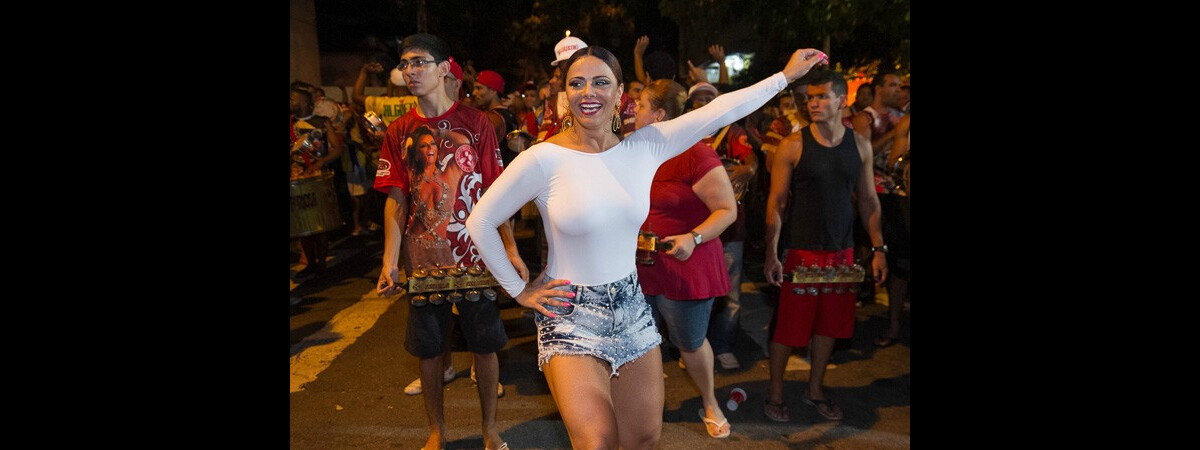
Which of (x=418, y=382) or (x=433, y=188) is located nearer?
(x=433, y=188)

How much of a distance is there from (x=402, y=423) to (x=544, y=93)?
5430 mm

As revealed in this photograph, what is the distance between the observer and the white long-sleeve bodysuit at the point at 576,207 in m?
3.17

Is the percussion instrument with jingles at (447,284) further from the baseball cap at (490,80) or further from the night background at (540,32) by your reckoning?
the night background at (540,32)

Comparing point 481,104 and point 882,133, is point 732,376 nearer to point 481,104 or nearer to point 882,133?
point 882,133

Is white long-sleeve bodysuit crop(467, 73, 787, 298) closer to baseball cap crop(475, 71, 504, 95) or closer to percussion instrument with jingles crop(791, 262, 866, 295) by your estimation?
percussion instrument with jingles crop(791, 262, 866, 295)

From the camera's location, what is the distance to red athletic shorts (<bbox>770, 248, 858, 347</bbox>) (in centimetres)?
506

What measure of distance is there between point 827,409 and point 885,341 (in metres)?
1.87

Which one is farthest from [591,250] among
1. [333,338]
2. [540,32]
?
[540,32]

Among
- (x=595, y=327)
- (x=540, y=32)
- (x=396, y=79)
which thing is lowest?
(x=595, y=327)

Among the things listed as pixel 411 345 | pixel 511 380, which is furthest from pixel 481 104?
pixel 411 345

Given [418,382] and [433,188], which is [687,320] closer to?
[433,188]

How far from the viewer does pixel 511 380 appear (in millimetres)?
6133

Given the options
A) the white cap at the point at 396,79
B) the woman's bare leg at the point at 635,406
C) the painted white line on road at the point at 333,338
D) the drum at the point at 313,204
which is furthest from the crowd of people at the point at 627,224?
the white cap at the point at 396,79

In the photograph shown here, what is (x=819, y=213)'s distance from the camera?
4984 mm
